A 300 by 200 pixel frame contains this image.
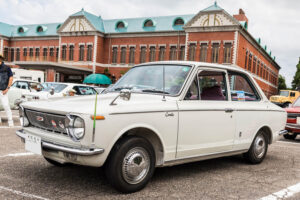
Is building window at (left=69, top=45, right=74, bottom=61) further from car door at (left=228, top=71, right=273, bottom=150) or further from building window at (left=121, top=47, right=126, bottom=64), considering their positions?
car door at (left=228, top=71, right=273, bottom=150)

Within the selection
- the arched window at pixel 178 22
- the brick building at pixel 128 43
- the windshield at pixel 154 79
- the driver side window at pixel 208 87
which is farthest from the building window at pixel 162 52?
the windshield at pixel 154 79

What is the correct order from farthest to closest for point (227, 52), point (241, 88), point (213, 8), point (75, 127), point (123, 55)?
1. point (123, 55)
2. point (227, 52)
3. point (213, 8)
4. point (241, 88)
5. point (75, 127)

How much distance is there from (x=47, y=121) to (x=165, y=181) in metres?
1.81

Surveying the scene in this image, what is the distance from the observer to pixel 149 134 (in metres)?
4.12

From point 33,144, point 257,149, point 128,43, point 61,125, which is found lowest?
point 257,149

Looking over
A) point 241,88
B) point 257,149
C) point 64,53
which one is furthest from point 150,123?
point 64,53

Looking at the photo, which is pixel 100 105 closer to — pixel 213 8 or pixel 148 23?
pixel 213 8

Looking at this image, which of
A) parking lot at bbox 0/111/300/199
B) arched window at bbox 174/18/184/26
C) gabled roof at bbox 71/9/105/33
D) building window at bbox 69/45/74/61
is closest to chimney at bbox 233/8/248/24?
arched window at bbox 174/18/184/26

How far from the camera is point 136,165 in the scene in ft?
12.5

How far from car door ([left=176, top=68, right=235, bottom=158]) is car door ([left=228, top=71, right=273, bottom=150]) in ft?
0.63

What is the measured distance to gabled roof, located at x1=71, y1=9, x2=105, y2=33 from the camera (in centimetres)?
4522

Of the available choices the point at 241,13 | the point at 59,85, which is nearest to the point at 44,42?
the point at 241,13

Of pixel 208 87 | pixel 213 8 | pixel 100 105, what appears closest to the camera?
pixel 100 105

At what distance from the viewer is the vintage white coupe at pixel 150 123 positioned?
3533 millimetres
